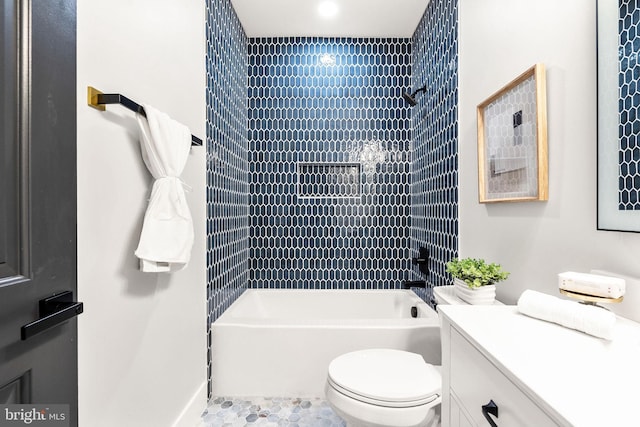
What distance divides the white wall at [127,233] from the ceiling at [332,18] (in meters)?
0.94

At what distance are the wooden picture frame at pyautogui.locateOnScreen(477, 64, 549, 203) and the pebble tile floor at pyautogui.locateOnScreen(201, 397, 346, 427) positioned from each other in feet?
5.00

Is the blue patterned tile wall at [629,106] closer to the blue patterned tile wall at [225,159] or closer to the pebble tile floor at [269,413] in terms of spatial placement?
the pebble tile floor at [269,413]

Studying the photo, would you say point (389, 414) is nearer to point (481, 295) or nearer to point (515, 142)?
point (481, 295)

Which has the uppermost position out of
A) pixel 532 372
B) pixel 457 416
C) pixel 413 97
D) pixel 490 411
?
pixel 413 97

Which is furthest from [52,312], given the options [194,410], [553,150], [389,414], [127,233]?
[553,150]

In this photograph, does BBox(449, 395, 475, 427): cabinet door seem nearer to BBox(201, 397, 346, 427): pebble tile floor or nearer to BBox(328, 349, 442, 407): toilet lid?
BBox(328, 349, 442, 407): toilet lid

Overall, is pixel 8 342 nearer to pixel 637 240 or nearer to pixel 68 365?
pixel 68 365

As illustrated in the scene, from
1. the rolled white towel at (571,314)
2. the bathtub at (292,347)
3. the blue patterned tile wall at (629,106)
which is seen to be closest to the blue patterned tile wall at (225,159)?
the bathtub at (292,347)

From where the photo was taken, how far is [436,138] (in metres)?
2.37

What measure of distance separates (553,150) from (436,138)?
3.85 feet

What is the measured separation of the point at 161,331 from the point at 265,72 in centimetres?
237

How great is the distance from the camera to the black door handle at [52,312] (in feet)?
2.28

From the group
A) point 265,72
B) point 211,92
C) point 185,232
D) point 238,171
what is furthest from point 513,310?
point 265,72

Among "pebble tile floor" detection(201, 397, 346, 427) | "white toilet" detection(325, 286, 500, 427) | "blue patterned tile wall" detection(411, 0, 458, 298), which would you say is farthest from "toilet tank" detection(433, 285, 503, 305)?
"pebble tile floor" detection(201, 397, 346, 427)
